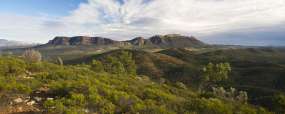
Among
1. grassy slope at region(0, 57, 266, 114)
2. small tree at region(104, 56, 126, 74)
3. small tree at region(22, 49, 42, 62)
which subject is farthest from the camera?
small tree at region(104, 56, 126, 74)

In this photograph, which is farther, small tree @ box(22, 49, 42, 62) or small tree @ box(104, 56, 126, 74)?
small tree @ box(104, 56, 126, 74)

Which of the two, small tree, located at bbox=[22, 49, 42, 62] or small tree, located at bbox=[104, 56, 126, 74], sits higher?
small tree, located at bbox=[22, 49, 42, 62]

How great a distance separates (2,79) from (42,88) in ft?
6.27

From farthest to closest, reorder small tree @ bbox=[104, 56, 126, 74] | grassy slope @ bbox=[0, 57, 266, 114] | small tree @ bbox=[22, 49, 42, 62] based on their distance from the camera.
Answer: small tree @ bbox=[104, 56, 126, 74]
small tree @ bbox=[22, 49, 42, 62]
grassy slope @ bbox=[0, 57, 266, 114]

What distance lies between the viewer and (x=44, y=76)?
16719 millimetres

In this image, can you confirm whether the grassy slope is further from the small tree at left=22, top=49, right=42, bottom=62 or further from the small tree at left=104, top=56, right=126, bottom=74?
the small tree at left=104, top=56, right=126, bottom=74

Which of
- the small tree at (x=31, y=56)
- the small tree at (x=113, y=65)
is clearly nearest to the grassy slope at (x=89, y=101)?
the small tree at (x=31, y=56)

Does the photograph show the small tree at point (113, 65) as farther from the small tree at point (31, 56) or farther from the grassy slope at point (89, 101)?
the grassy slope at point (89, 101)

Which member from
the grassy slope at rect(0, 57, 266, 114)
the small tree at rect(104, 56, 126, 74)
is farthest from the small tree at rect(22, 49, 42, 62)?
the small tree at rect(104, 56, 126, 74)

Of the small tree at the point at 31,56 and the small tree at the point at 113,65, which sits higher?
the small tree at the point at 31,56

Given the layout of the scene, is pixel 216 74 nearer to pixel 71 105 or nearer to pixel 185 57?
pixel 71 105

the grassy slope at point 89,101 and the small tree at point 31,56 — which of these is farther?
the small tree at point 31,56

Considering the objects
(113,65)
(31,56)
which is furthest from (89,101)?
(113,65)

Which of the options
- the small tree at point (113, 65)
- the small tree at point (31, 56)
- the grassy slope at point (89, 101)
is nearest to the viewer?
the grassy slope at point (89, 101)
